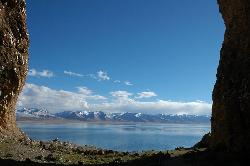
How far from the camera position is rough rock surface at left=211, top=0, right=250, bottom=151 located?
35.1m

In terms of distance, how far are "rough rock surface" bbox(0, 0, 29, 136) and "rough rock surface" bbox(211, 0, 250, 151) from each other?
21275 mm

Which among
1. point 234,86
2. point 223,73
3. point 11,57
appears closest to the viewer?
point 234,86

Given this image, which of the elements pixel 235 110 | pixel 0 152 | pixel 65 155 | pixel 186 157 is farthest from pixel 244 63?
pixel 0 152

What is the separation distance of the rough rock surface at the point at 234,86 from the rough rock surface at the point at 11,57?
21275 millimetres

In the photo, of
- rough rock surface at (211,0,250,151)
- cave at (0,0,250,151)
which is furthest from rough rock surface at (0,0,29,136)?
rough rock surface at (211,0,250,151)

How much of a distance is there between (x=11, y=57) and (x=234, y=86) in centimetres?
2373

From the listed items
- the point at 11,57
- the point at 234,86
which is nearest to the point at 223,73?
the point at 234,86

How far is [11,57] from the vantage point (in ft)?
156

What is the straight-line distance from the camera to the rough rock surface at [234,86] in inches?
1382

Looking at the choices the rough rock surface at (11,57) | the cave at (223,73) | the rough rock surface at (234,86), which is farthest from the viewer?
the rough rock surface at (11,57)

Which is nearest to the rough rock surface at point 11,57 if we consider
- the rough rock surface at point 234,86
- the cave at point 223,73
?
the cave at point 223,73

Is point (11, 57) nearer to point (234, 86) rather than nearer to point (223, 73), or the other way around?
point (223, 73)

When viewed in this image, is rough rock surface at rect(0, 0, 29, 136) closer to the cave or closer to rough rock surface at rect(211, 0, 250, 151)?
the cave

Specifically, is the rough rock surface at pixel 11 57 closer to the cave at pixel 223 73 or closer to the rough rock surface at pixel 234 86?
the cave at pixel 223 73
